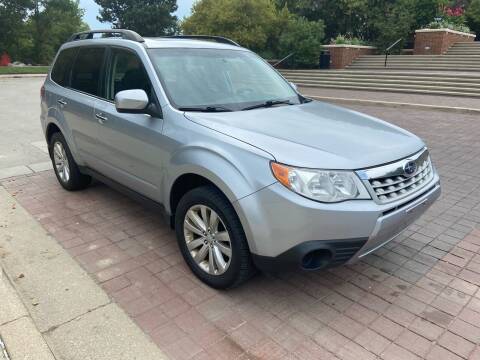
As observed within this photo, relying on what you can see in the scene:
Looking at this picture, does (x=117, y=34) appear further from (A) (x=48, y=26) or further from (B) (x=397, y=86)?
(A) (x=48, y=26)

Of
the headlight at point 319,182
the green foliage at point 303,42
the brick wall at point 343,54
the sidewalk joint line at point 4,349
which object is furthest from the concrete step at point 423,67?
the sidewalk joint line at point 4,349

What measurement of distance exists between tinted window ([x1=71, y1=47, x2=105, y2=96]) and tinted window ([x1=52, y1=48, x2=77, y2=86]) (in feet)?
0.56

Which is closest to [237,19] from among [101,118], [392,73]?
[392,73]

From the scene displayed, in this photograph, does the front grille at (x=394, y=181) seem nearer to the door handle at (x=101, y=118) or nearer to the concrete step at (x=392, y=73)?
the door handle at (x=101, y=118)

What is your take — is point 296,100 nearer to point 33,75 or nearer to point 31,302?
point 31,302

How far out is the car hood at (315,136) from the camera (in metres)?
2.55

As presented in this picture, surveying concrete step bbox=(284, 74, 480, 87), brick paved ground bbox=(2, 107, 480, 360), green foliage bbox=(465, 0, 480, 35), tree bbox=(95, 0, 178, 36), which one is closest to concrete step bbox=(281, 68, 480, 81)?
concrete step bbox=(284, 74, 480, 87)

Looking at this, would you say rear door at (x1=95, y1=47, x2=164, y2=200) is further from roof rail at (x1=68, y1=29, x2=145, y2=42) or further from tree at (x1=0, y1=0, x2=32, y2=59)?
tree at (x1=0, y1=0, x2=32, y2=59)

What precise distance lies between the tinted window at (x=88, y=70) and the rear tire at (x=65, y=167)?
76 centimetres

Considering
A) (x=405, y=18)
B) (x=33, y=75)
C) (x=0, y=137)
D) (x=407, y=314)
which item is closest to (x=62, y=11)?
(x=33, y=75)

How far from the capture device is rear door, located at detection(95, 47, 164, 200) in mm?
3346

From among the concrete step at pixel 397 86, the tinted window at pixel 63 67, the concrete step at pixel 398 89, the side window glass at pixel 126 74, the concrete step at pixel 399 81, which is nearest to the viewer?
the side window glass at pixel 126 74

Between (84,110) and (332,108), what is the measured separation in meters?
2.46

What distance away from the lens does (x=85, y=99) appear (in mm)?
4234
